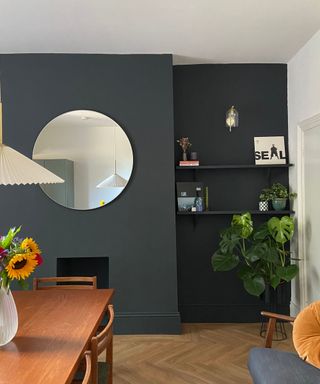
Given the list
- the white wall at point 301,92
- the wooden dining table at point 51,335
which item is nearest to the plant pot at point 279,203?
the white wall at point 301,92

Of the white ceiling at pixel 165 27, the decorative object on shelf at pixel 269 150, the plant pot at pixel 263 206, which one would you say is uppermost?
the white ceiling at pixel 165 27

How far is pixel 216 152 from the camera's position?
4352 millimetres

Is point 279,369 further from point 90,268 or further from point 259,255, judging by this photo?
point 90,268

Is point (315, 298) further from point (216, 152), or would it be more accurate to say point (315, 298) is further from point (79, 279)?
point (79, 279)

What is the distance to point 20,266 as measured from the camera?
1.74 m

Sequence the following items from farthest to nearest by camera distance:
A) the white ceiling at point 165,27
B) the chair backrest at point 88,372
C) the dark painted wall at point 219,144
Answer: the dark painted wall at point 219,144, the white ceiling at point 165,27, the chair backrest at point 88,372

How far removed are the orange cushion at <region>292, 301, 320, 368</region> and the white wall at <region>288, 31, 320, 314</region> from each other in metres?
1.48

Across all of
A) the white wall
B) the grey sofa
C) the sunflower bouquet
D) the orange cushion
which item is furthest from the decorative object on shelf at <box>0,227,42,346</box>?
the white wall

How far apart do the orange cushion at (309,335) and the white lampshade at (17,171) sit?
65.0 inches

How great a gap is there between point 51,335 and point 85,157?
7.81 feet

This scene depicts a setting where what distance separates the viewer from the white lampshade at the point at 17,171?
5.26 feet

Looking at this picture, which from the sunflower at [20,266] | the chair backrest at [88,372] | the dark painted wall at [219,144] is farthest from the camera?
the dark painted wall at [219,144]

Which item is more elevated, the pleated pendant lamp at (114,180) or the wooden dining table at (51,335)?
the pleated pendant lamp at (114,180)

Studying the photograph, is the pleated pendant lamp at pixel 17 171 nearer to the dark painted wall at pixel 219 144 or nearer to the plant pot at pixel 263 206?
the dark painted wall at pixel 219 144
